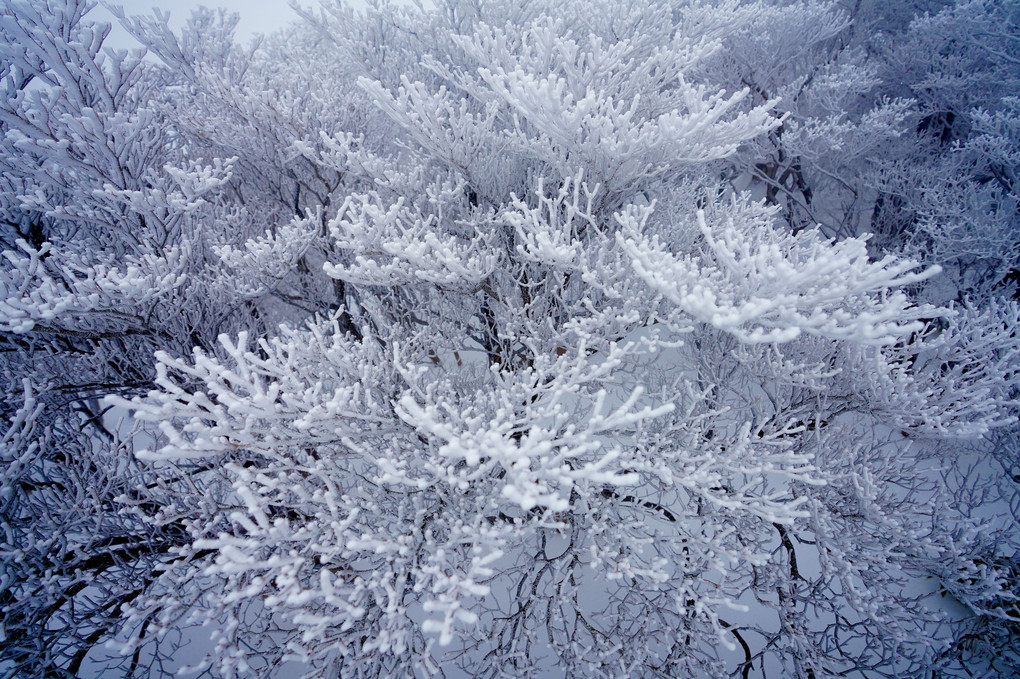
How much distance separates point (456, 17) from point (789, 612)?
646cm

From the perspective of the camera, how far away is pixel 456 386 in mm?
3521

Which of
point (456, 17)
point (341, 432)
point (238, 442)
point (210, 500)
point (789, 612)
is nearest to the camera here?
point (238, 442)

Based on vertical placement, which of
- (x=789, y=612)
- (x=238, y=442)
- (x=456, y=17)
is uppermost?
(x=456, y=17)

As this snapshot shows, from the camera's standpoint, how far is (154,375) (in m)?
3.58

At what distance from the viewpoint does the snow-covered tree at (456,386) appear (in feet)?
7.00

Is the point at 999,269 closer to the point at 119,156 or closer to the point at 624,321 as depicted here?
the point at 624,321

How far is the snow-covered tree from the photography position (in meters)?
2.13

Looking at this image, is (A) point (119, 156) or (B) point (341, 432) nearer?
(B) point (341, 432)

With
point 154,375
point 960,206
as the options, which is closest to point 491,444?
point 154,375

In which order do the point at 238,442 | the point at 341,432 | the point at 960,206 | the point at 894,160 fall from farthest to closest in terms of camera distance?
the point at 894,160 → the point at 960,206 → the point at 341,432 → the point at 238,442

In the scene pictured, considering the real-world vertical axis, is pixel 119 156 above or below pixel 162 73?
below

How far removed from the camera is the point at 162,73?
4.80 meters

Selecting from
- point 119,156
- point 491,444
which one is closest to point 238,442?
point 491,444

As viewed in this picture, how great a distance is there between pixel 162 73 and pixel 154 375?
3704 millimetres
